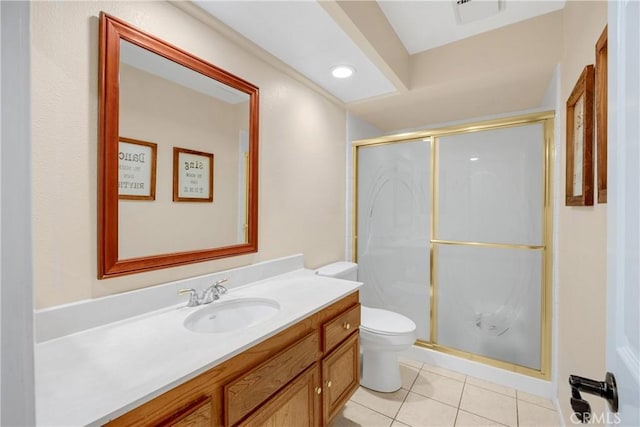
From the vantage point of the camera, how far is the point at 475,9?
67.9 inches

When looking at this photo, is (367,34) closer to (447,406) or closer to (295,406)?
(295,406)

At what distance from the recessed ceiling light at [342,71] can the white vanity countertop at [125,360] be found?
1520 mm

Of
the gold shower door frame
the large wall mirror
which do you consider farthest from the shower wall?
the large wall mirror

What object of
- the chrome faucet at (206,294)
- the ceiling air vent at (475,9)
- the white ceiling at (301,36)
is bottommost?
the chrome faucet at (206,294)

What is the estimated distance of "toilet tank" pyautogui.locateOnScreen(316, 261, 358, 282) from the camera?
7.24 feet

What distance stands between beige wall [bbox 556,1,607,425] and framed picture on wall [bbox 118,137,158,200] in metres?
1.73

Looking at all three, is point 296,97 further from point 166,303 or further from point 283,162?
point 166,303

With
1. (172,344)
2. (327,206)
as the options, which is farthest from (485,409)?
(172,344)

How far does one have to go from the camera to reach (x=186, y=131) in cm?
139

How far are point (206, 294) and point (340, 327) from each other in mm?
697

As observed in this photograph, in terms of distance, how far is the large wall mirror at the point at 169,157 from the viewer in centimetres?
111

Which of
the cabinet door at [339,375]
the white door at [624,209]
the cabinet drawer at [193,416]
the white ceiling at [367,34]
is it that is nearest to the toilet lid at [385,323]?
the cabinet door at [339,375]

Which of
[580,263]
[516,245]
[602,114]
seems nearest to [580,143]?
[602,114]

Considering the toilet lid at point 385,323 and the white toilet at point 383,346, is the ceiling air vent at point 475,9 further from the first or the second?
the toilet lid at point 385,323
